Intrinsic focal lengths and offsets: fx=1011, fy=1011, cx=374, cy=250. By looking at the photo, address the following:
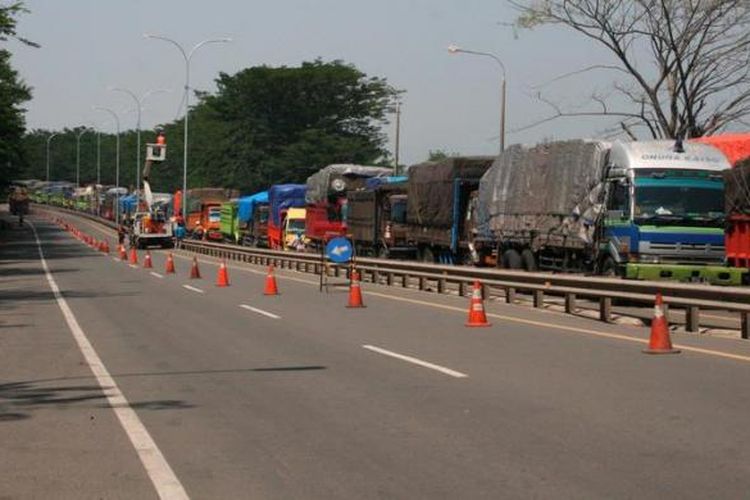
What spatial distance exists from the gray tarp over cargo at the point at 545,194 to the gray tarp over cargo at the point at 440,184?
217 cm

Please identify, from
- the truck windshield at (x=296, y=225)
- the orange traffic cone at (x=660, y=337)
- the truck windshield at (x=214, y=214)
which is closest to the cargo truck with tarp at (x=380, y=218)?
the truck windshield at (x=296, y=225)

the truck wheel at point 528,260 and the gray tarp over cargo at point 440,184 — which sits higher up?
the gray tarp over cargo at point 440,184

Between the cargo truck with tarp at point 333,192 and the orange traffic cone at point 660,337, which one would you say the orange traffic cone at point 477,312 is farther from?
the cargo truck with tarp at point 333,192

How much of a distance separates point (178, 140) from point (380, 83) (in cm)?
5024

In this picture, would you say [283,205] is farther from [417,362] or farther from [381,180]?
[417,362]

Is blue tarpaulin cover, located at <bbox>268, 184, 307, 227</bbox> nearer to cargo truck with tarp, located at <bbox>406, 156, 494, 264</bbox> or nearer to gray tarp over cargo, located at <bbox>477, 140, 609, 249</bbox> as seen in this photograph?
cargo truck with tarp, located at <bbox>406, 156, 494, 264</bbox>

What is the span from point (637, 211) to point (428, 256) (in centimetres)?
1306

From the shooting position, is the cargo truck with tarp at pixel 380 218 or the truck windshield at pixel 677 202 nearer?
the truck windshield at pixel 677 202

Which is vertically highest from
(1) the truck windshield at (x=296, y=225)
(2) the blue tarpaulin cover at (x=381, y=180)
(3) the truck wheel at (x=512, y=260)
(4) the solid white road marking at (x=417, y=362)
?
(2) the blue tarpaulin cover at (x=381, y=180)

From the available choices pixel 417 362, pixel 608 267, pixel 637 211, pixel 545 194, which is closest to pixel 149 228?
pixel 545 194

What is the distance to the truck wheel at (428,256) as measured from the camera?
106 ft

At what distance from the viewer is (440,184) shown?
31047 millimetres

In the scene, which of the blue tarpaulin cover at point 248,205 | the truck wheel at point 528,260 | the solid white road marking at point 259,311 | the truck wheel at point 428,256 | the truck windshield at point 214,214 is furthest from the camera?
the truck windshield at point 214,214

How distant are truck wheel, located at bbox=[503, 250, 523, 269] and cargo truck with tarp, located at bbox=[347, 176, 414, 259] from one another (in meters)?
8.28
